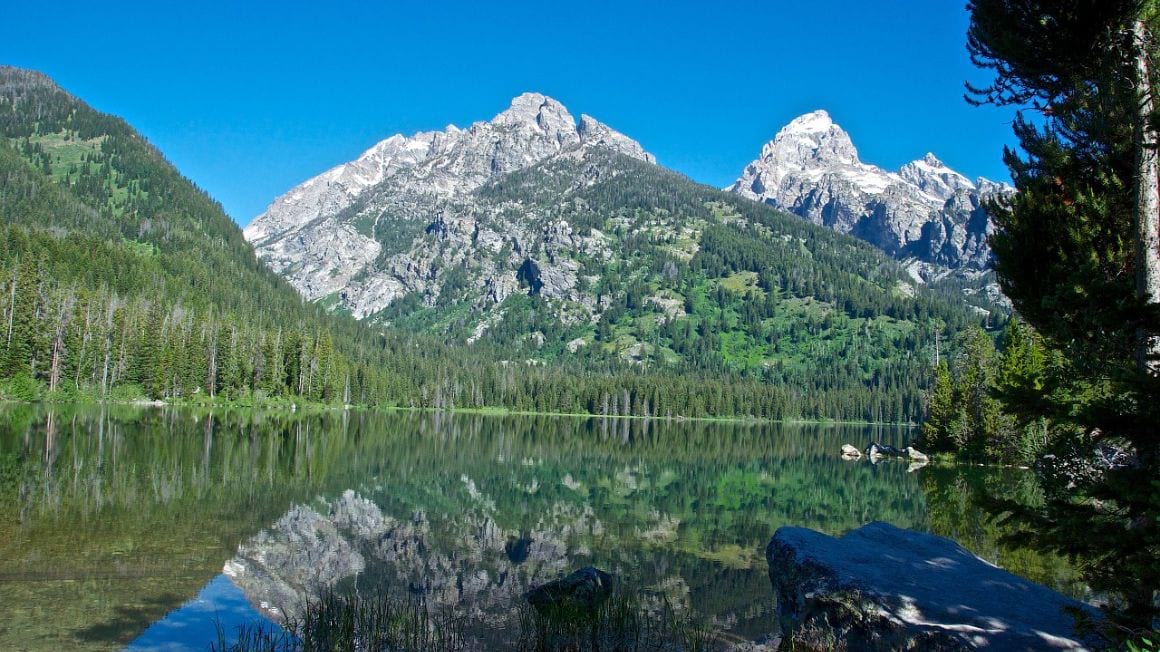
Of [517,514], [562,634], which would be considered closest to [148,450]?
[517,514]

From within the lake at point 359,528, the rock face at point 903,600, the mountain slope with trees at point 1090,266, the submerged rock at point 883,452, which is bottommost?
the submerged rock at point 883,452

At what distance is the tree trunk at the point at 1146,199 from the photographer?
1037cm

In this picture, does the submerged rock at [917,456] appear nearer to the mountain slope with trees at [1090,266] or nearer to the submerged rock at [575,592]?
the mountain slope with trees at [1090,266]

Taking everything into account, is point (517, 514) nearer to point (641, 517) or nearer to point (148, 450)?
point (641, 517)

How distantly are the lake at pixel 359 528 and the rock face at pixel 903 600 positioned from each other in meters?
2.05

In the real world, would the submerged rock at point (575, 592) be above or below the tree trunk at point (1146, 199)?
below

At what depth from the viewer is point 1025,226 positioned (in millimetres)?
15492

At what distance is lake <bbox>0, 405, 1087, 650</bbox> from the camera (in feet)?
51.1

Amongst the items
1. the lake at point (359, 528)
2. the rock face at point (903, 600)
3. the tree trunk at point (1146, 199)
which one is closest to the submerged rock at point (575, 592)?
the lake at point (359, 528)

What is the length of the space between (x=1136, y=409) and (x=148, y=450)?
1928 inches

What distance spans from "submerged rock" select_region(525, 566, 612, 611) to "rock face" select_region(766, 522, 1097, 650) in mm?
4182

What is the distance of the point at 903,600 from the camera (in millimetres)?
11594

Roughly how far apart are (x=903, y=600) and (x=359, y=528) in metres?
19.8

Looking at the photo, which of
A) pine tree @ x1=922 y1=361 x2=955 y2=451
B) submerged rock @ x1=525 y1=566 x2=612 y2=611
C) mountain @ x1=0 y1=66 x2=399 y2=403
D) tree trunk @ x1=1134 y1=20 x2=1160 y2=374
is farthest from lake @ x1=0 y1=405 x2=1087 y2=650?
mountain @ x1=0 y1=66 x2=399 y2=403
